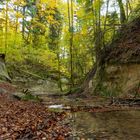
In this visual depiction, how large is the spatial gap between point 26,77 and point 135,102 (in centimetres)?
2088

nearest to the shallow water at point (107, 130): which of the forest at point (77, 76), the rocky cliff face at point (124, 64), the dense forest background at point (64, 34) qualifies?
the forest at point (77, 76)

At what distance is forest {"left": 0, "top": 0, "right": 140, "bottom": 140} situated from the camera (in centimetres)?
653

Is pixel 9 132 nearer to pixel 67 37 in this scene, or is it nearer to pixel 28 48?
pixel 67 37

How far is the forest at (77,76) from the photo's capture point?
6.53 meters

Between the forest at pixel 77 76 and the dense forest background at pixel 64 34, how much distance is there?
8 centimetres

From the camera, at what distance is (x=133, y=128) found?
6.18 meters

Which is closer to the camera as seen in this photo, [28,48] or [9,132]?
[9,132]

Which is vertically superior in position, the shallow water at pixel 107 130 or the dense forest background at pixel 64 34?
the dense forest background at pixel 64 34

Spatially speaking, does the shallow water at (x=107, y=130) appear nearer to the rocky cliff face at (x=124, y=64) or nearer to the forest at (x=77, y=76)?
the forest at (x=77, y=76)

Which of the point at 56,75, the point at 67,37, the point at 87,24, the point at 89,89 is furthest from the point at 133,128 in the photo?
the point at 56,75

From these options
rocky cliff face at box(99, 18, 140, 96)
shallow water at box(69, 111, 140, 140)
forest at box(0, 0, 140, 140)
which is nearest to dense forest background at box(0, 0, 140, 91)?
forest at box(0, 0, 140, 140)

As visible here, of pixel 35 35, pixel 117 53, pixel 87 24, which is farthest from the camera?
pixel 35 35

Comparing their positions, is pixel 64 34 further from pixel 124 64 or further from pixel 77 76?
pixel 124 64

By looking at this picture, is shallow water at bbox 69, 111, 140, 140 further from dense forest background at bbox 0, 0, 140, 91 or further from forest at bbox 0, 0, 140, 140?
dense forest background at bbox 0, 0, 140, 91
